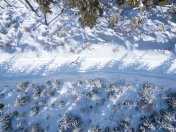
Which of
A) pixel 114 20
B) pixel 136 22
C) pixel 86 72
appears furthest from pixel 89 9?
pixel 86 72

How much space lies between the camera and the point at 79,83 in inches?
311

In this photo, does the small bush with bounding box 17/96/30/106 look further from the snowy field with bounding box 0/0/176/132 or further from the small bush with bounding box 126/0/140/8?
the small bush with bounding box 126/0/140/8

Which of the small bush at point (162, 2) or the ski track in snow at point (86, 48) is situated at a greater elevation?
the small bush at point (162, 2)

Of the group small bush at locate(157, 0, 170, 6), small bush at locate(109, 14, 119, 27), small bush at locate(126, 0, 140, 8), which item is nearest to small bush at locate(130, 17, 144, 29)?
small bush at locate(126, 0, 140, 8)

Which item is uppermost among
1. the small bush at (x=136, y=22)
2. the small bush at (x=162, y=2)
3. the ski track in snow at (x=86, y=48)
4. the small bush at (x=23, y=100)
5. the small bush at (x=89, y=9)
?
the small bush at (x=162, y=2)

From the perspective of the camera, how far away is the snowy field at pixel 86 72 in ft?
24.3

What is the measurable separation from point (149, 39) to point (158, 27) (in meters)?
1.08

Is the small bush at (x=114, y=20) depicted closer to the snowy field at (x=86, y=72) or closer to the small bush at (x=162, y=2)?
the snowy field at (x=86, y=72)

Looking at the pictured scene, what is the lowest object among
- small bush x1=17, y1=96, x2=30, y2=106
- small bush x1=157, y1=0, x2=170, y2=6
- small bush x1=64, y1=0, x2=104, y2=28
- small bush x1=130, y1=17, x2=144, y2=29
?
small bush x1=17, y1=96, x2=30, y2=106

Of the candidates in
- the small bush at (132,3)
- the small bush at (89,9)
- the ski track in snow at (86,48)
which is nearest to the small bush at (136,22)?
the ski track in snow at (86,48)

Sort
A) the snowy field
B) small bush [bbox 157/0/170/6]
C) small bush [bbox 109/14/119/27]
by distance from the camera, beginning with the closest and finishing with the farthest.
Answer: the snowy field
small bush [bbox 157/0/170/6]
small bush [bbox 109/14/119/27]

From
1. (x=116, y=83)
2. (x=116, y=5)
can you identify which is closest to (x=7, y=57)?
(x=116, y=83)

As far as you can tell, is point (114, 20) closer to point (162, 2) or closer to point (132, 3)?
point (132, 3)

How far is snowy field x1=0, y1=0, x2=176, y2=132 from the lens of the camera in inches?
291
